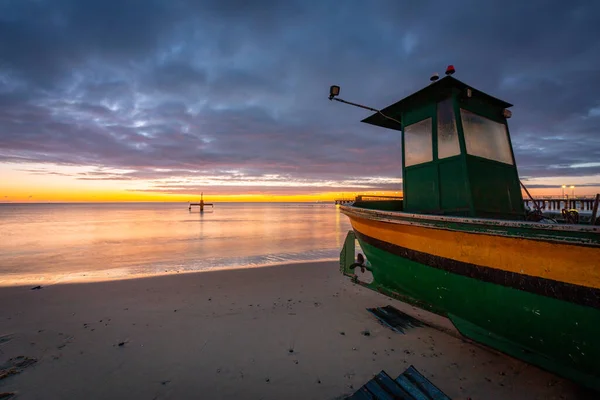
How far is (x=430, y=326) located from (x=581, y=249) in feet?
11.4

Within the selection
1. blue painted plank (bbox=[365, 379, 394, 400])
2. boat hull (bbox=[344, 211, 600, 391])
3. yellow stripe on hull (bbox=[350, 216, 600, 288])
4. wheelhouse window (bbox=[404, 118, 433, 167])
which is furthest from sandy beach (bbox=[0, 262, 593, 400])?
wheelhouse window (bbox=[404, 118, 433, 167])

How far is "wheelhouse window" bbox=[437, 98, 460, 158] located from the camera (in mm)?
4387

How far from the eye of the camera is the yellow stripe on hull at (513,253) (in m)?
2.38

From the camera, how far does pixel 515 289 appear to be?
2.90m

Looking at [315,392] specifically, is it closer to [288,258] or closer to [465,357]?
[465,357]

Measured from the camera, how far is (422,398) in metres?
2.53

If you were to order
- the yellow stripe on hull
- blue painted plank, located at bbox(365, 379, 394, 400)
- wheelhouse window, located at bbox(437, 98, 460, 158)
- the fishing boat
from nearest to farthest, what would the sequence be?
Answer: 1. the yellow stripe on hull
2. the fishing boat
3. blue painted plank, located at bbox(365, 379, 394, 400)
4. wheelhouse window, located at bbox(437, 98, 460, 158)

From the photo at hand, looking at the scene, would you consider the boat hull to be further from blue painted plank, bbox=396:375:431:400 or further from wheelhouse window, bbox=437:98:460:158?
wheelhouse window, bbox=437:98:460:158

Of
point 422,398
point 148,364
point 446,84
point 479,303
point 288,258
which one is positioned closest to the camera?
point 422,398

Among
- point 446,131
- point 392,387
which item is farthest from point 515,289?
point 446,131

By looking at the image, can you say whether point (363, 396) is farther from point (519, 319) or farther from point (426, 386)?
point (519, 319)

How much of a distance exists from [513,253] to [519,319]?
76 centimetres

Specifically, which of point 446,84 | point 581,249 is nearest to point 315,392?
point 581,249

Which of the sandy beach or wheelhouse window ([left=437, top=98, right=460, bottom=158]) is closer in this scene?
the sandy beach
